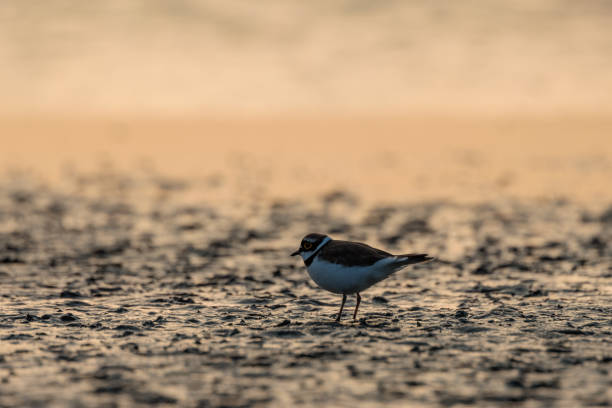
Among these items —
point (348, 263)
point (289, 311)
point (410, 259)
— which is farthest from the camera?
point (289, 311)

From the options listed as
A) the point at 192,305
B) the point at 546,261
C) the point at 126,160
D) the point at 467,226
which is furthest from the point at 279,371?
the point at 126,160

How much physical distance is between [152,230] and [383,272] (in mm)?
12019

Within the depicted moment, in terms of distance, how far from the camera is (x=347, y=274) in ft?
42.0

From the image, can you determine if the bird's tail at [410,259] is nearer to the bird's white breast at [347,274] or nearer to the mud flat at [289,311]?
the bird's white breast at [347,274]

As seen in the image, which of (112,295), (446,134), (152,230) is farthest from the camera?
(446,134)

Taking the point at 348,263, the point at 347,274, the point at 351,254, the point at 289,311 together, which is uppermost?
the point at 351,254

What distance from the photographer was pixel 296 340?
38.2ft

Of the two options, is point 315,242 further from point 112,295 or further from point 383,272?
point 112,295

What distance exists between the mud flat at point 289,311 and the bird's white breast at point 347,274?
59 centimetres

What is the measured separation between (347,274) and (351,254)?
304 millimetres

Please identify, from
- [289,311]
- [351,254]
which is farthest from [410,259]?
[289,311]

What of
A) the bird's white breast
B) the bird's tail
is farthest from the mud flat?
the bird's tail

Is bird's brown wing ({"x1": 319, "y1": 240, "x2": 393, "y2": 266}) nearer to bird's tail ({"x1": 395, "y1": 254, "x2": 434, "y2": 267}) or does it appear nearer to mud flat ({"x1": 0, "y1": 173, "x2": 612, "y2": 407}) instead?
bird's tail ({"x1": 395, "y1": 254, "x2": 434, "y2": 267})

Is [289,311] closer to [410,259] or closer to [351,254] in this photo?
[351,254]
